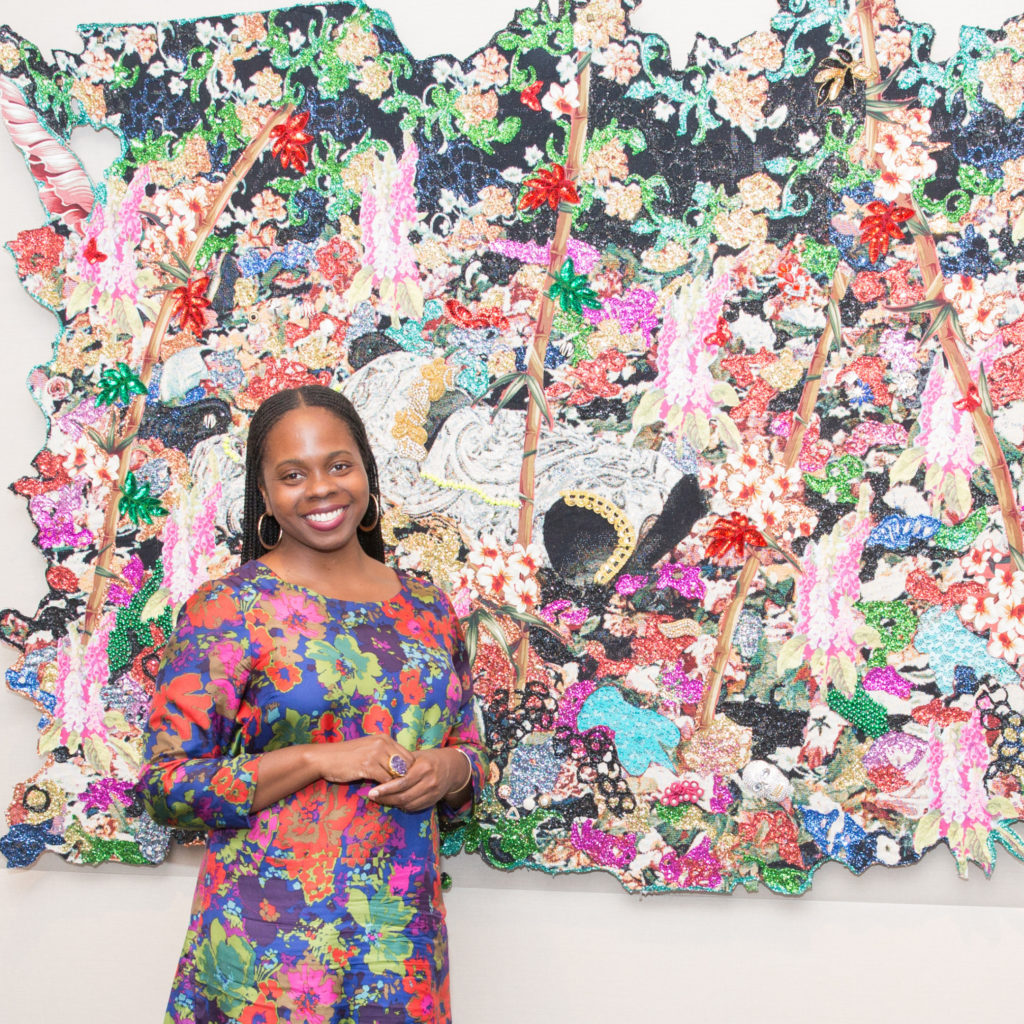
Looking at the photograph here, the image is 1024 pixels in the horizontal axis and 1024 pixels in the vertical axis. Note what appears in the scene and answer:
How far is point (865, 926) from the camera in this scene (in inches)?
69.3

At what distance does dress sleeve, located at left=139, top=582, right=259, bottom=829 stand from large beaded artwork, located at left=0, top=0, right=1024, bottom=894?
0.58m

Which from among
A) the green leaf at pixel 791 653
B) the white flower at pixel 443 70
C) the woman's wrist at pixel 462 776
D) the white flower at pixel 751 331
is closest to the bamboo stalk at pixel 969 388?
the white flower at pixel 751 331

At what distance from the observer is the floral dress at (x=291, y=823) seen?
1.20m

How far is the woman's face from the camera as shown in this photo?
133 cm

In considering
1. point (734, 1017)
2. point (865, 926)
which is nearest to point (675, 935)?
point (734, 1017)

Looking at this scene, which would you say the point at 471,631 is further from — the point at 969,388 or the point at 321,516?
the point at 969,388

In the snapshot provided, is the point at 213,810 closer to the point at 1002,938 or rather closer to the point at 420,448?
the point at 420,448

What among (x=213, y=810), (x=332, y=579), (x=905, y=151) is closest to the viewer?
(x=213, y=810)

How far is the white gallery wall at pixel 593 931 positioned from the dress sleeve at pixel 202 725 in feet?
2.38

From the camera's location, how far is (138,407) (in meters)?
1.89

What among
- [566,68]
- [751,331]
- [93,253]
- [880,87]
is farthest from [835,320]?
[93,253]

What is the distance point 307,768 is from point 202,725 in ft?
0.43

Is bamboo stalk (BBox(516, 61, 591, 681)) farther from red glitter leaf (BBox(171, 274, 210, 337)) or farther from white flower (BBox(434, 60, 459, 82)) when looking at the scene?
red glitter leaf (BBox(171, 274, 210, 337))

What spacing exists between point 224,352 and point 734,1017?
4.68 feet
